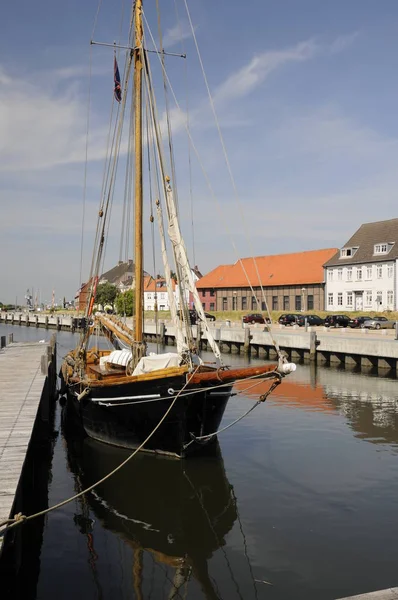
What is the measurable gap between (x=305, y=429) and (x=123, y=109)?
45.0ft

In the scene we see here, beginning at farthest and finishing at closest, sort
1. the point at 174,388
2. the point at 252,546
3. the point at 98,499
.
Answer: the point at 174,388
the point at 98,499
the point at 252,546

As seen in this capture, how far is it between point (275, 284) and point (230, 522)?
7478 cm

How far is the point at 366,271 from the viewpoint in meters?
72.9

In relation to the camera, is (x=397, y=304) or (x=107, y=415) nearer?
(x=107, y=415)

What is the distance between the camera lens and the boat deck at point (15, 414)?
970 cm

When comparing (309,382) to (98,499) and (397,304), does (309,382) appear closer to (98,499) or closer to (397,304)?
(98,499)

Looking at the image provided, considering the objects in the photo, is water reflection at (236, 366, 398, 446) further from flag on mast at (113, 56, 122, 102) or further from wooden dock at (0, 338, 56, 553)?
flag on mast at (113, 56, 122, 102)

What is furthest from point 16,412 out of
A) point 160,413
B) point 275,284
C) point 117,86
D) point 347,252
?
point 275,284

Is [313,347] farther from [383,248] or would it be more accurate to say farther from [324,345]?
[383,248]

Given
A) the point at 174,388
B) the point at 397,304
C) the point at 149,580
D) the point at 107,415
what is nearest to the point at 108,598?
the point at 149,580

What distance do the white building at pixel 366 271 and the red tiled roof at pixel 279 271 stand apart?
3.49m

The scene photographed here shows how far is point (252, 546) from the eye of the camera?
11.2 m

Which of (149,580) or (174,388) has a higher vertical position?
(174,388)

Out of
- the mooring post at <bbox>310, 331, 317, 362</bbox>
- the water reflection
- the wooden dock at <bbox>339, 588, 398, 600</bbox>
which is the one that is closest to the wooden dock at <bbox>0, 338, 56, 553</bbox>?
the wooden dock at <bbox>339, 588, 398, 600</bbox>
